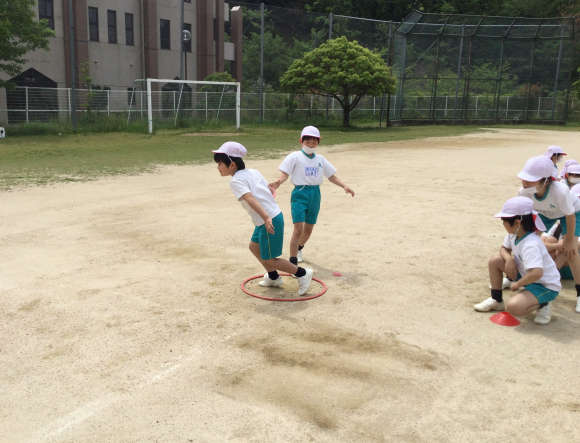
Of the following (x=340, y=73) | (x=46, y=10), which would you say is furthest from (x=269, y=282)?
(x=46, y=10)

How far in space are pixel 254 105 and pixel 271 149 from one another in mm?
13182

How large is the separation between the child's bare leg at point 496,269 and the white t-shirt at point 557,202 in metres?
0.75

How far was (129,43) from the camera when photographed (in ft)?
117

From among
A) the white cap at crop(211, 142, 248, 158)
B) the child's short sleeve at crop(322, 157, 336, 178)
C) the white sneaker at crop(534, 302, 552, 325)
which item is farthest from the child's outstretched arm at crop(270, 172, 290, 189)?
the white sneaker at crop(534, 302, 552, 325)

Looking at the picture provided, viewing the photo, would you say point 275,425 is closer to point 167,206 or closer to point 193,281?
point 193,281

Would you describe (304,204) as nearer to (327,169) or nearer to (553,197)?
(327,169)

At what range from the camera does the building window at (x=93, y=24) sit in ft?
109

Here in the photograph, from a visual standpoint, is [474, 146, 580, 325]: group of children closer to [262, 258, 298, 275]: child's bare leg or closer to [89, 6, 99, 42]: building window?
[262, 258, 298, 275]: child's bare leg

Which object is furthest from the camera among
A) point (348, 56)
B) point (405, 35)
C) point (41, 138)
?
point (405, 35)

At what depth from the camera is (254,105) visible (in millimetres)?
31781

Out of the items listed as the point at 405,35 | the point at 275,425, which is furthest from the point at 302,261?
the point at 405,35

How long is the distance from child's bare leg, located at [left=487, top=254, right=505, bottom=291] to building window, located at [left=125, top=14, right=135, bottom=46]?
113 ft

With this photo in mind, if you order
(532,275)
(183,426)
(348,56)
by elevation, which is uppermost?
(348,56)

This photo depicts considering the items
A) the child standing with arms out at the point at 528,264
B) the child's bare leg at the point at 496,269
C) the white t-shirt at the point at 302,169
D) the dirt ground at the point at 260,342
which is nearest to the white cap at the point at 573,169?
the dirt ground at the point at 260,342
